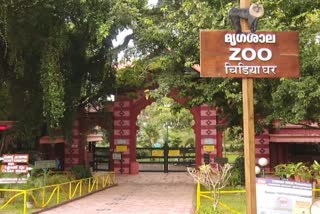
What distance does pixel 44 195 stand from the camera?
1416 centimetres

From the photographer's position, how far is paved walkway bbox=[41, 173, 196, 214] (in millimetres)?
13273

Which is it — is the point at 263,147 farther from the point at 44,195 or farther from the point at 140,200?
the point at 44,195

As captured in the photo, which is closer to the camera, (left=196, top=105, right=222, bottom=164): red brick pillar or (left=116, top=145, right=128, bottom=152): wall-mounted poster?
(left=196, top=105, right=222, bottom=164): red brick pillar

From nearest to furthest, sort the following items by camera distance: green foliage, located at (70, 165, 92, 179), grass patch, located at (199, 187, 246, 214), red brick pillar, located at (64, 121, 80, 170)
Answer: grass patch, located at (199, 187, 246, 214)
green foliage, located at (70, 165, 92, 179)
red brick pillar, located at (64, 121, 80, 170)

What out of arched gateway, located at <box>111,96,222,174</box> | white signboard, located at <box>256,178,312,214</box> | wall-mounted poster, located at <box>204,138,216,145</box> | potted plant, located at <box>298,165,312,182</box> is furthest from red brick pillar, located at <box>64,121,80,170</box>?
white signboard, located at <box>256,178,312,214</box>

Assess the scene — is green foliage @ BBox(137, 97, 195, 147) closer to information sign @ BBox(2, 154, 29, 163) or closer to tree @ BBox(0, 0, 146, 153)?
tree @ BBox(0, 0, 146, 153)

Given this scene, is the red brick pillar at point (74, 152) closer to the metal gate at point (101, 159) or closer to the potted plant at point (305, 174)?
the metal gate at point (101, 159)

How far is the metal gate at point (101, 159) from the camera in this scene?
29297 mm

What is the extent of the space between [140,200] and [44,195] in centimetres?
329

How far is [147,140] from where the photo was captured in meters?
45.3

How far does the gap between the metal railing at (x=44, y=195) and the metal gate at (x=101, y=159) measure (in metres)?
9.75

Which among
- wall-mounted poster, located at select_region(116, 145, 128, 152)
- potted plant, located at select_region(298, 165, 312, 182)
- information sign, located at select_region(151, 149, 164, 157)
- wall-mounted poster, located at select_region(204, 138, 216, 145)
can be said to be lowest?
potted plant, located at select_region(298, 165, 312, 182)

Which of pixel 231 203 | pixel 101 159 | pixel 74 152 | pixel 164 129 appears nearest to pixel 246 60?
pixel 231 203

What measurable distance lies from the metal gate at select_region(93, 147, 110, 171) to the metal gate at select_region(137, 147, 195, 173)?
2209 millimetres
